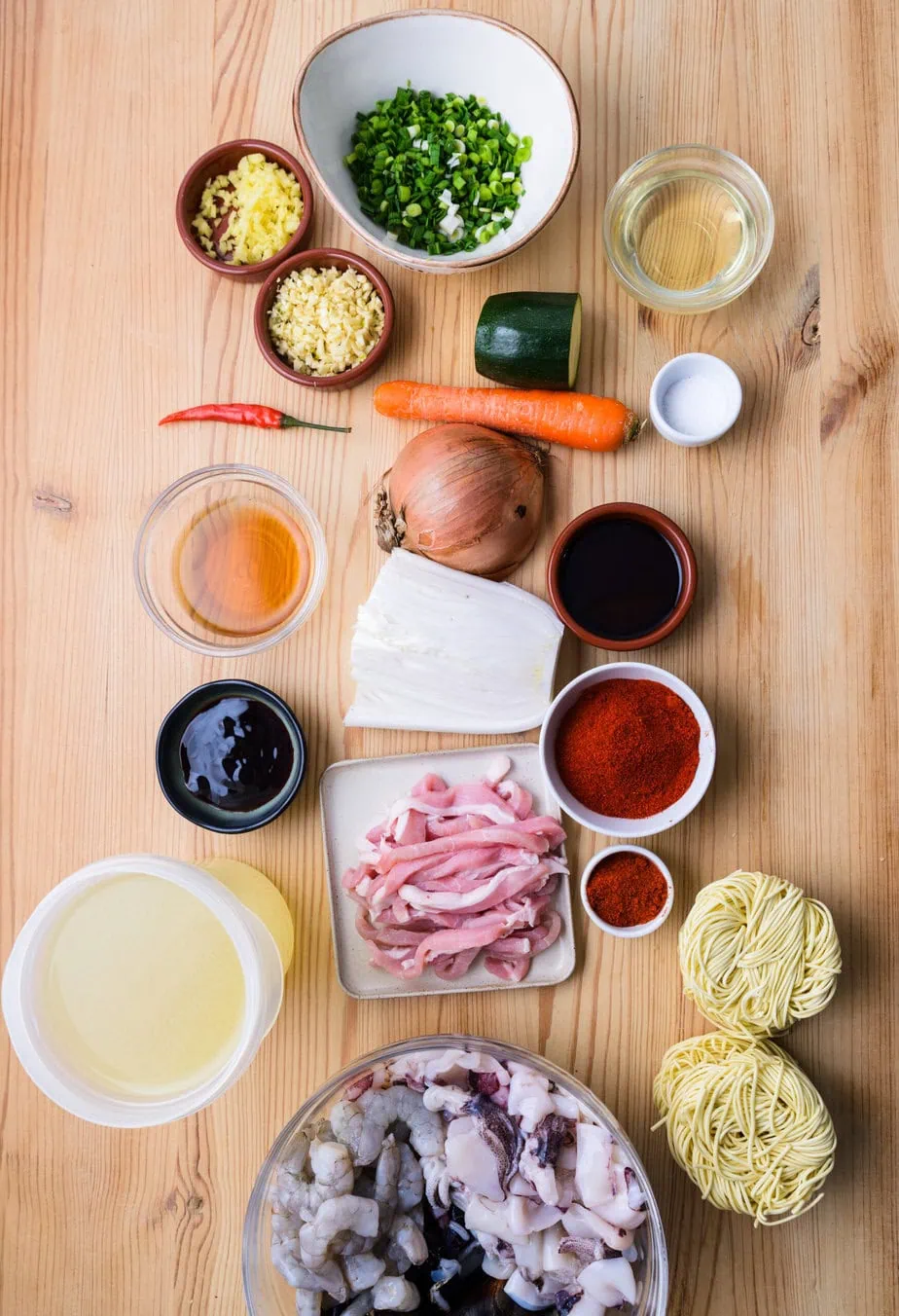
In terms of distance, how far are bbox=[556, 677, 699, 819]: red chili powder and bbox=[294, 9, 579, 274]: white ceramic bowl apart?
67cm

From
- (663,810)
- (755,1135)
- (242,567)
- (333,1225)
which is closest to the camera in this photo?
(333,1225)

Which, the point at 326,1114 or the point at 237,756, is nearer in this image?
the point at 326,1114

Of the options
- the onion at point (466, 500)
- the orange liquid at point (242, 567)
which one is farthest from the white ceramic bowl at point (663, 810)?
the orange liquid at point (242, 567)

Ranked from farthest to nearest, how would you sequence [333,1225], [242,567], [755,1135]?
1. [242,567]
2. [755,1135]
3. [333,1225]

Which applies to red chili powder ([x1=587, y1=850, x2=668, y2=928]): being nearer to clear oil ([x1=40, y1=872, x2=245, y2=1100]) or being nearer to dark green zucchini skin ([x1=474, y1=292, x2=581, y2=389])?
clear oil ([x1=40, y1=872, x2=245, y2=1100])

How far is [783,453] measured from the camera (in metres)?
1.56

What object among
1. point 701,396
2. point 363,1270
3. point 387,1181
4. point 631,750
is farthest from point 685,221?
point 363,1270

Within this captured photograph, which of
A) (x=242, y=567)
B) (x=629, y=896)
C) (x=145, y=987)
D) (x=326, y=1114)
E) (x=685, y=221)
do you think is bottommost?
(x=326, y=1114)

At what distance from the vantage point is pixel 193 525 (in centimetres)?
160

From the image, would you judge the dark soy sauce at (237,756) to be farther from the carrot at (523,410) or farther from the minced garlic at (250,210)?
the minced garlic at (250,210)

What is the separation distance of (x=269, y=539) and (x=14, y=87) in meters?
0.87

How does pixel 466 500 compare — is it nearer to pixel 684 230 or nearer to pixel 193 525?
pixel 193 525

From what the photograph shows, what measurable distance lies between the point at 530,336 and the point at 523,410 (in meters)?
0.11

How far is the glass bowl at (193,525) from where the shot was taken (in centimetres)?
155
